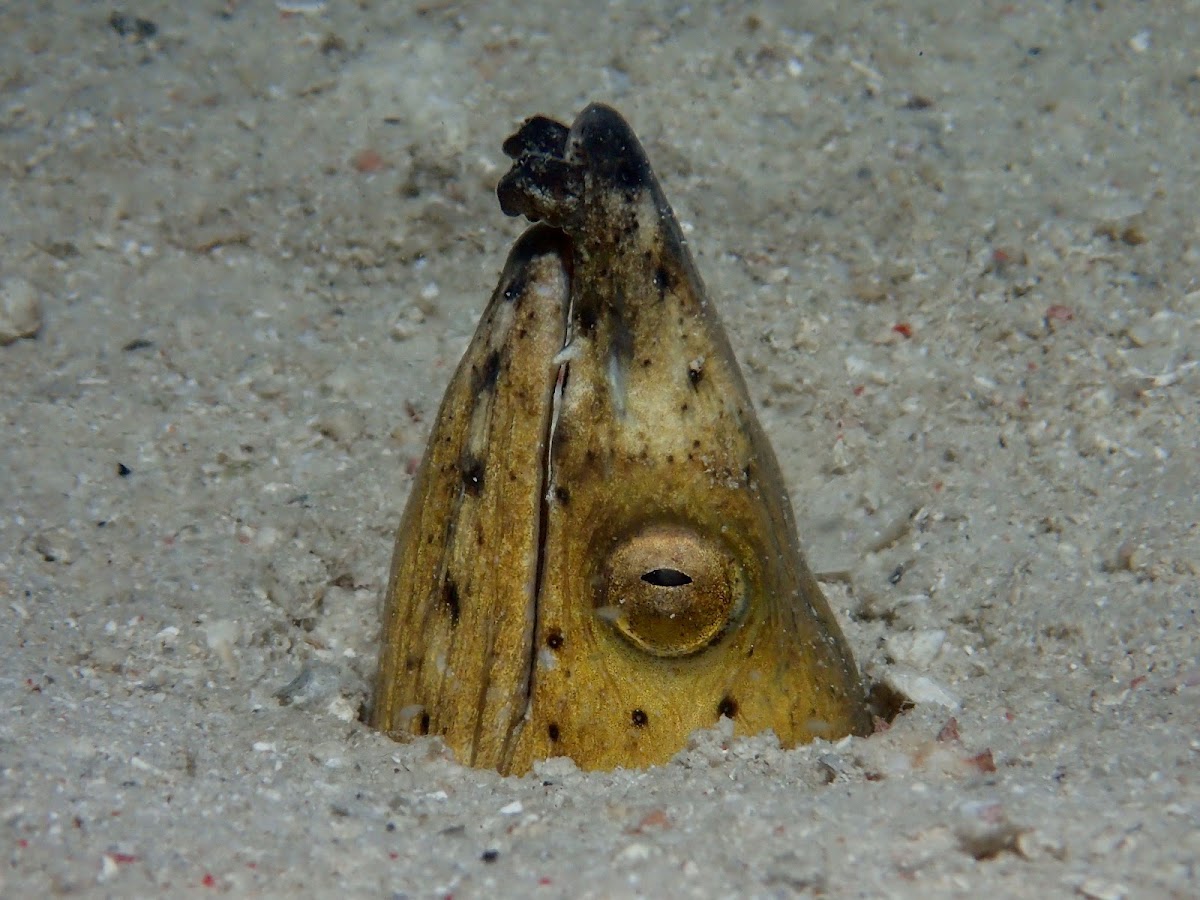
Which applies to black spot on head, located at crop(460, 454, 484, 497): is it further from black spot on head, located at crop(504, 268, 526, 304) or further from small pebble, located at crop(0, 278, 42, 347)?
small pebble, located at crop(0, 278, 42, 347)

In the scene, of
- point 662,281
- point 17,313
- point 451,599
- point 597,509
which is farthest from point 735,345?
point 17,313

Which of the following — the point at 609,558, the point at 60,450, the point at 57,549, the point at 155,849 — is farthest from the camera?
the point at 60,450

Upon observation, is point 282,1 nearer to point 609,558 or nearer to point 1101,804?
point 609,558

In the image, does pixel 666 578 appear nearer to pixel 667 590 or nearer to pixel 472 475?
pixel 667 590

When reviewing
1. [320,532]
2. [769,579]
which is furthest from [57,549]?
[769,579]

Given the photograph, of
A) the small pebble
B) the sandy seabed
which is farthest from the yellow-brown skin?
the small pebble

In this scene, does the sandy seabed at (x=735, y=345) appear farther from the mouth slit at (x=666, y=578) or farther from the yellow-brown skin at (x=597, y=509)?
the mouth slit at (x=666, y=578)
